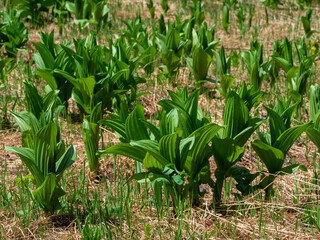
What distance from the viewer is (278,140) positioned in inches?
99.7

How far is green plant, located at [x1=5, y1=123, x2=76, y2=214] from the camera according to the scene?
7.76 feet

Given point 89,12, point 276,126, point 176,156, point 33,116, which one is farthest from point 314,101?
point 89,12

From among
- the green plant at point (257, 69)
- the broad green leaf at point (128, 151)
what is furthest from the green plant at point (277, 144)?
the green plant at point (257, 69)

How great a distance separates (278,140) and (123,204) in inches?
34.3

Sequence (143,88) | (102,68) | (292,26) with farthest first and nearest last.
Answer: (292,26)
(143,88)
(102,68)

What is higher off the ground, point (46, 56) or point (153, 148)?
point (46, 56)

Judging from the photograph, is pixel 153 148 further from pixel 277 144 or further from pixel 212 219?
pixel 277 144

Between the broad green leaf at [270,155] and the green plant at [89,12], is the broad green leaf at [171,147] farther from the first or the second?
the green plant at [89,12]

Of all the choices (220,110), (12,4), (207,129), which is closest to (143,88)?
(220,110)

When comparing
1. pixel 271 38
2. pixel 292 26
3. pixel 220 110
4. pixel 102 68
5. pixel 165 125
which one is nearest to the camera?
pixel 165 125

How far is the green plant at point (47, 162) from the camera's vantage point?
2365 mm

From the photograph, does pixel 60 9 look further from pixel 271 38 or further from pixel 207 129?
pixel 207 129

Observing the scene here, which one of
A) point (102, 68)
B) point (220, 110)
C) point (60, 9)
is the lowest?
point (220, 110)

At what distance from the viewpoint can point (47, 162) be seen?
243 centimetres
